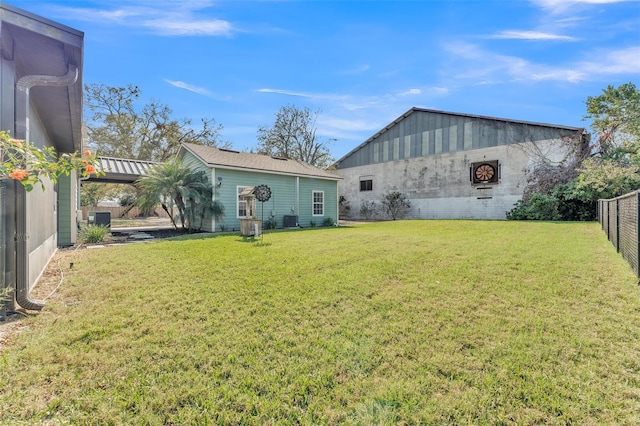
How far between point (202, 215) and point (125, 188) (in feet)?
69.4

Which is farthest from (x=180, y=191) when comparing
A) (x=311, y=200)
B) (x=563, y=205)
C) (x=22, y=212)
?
(x=563, y=205)

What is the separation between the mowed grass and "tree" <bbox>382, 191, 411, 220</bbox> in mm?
16472

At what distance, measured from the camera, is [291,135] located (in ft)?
90.9

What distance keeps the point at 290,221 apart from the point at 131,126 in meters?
19.4

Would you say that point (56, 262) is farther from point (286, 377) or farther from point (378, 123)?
point (378, 123)

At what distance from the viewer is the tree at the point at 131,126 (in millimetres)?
23062

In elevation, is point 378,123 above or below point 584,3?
above

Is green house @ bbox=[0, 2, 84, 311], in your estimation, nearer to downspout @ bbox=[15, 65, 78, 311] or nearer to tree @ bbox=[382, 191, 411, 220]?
downspout @ bbox=[15, 65, 78, 311]

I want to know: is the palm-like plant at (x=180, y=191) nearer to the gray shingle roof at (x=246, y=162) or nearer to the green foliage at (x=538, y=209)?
the gray shingle roof at (x=246, y=162)

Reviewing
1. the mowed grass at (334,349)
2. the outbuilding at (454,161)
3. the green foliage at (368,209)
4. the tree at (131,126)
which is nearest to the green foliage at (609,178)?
the outbuilding at (454,161)

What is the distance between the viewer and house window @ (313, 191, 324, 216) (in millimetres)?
15445

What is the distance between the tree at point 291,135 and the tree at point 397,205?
34.5 ft

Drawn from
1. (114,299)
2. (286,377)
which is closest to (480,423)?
(286,377)

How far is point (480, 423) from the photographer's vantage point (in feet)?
6.03
